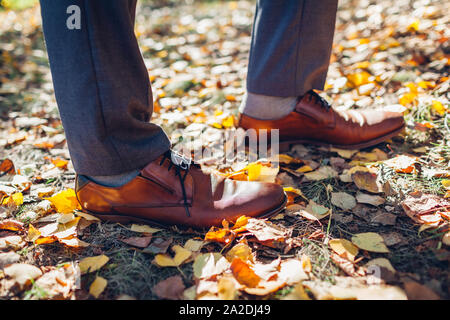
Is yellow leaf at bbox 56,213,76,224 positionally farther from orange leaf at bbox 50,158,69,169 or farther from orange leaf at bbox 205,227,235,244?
orange leaf at bbox 205,227,235,244

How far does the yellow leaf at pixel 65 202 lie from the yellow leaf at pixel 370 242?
40.2 inches

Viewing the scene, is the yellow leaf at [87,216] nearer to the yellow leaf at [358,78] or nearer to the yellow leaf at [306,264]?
the yellow leaf at [306,264]

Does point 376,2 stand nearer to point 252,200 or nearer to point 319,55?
point 319,55

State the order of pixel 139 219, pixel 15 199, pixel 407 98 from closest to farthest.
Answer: pixel 139 219 → pixel 15 199 → pixel 407 98

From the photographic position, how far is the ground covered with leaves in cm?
93

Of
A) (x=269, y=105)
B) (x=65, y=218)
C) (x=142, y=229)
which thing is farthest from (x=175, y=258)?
(x=269, y=105)

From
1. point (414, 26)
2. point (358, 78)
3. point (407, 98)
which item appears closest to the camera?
point (407, 98)

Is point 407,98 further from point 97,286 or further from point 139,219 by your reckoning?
point 97,286

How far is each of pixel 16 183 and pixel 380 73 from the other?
7.04 ft

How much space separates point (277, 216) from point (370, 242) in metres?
0.32

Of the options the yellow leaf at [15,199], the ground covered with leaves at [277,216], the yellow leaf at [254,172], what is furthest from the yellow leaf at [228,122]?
the yellow leaf at [15,199]

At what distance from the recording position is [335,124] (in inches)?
60.2

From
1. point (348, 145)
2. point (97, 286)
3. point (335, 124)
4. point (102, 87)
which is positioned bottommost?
point (97, 286)

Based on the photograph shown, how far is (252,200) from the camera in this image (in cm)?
115
